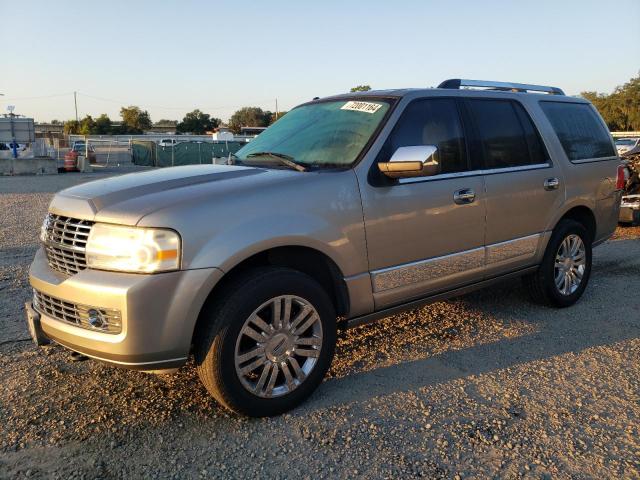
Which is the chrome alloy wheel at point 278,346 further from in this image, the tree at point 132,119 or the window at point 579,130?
the tree at point 132,119

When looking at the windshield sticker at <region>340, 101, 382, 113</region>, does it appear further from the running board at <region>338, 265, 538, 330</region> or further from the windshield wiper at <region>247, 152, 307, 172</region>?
the running board at <region>338, 265, 538, 330</region>

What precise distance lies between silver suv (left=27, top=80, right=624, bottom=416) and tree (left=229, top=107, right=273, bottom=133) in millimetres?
89641

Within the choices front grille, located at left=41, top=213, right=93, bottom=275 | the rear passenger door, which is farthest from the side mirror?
front grille, located at left=41, top=213, right=93, bottom=275

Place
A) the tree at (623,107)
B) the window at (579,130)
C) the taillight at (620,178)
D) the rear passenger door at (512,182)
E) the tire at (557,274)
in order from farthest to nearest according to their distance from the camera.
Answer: the tree at (623,107), the taillight at (620,178), the window at (579,130), the tire at (557,274), the rear passenger door at (512,182)

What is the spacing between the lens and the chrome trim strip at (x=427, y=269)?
3.48 m

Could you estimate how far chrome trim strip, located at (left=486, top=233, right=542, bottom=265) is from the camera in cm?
418

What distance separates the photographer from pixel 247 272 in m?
2.97

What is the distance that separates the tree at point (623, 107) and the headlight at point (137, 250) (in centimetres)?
6465

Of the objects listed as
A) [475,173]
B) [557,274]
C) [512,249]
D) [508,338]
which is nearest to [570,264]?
[557,274]

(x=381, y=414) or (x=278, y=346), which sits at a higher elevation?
(x=278, y=346)

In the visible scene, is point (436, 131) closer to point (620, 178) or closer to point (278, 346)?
point (278, 346)

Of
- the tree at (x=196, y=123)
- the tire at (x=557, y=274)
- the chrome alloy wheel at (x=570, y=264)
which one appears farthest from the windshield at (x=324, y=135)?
the tree at (x=196, y=123)

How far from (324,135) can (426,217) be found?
0.92 metres

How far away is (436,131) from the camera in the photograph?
153 inches
